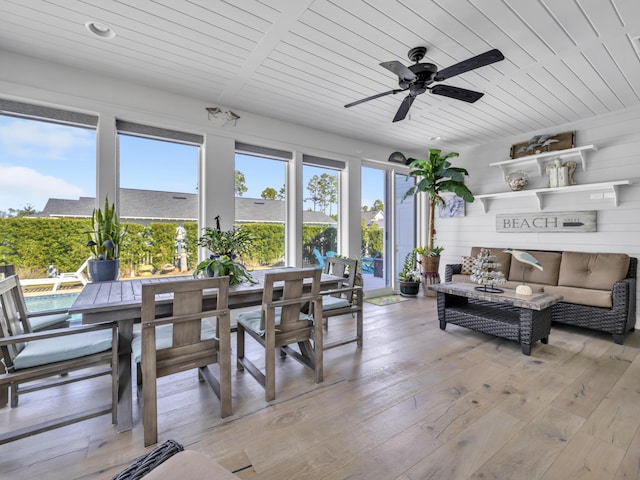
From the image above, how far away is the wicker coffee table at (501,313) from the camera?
2920mm

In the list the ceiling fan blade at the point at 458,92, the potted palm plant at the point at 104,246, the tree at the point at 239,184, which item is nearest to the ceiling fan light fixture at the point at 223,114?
the tree at the point at 239,184

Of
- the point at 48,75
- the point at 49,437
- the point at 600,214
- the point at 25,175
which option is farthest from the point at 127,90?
the point at 600,214

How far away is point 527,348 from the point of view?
9.58ft

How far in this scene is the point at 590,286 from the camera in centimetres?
375

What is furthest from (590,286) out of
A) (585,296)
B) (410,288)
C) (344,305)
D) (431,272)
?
(344,305)

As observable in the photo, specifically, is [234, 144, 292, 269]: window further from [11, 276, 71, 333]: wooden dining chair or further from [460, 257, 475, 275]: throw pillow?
[460, 257, 475, 275]: throw pillow

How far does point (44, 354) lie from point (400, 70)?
300 cm

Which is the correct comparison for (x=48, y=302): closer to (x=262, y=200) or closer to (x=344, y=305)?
(x=262, y=200)

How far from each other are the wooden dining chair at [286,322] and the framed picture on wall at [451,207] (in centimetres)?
416

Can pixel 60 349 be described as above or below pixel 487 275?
below

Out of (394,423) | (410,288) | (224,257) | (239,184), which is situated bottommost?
(394,423)

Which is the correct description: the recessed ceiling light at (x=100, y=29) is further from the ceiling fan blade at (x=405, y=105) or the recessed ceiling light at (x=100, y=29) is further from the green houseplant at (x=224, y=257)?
the ceiling fan blade at (x=405, y=105)

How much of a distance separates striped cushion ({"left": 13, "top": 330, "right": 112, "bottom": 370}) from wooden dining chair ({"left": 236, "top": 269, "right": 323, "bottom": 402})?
0.98 metres

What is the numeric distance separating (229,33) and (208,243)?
1720 mm
